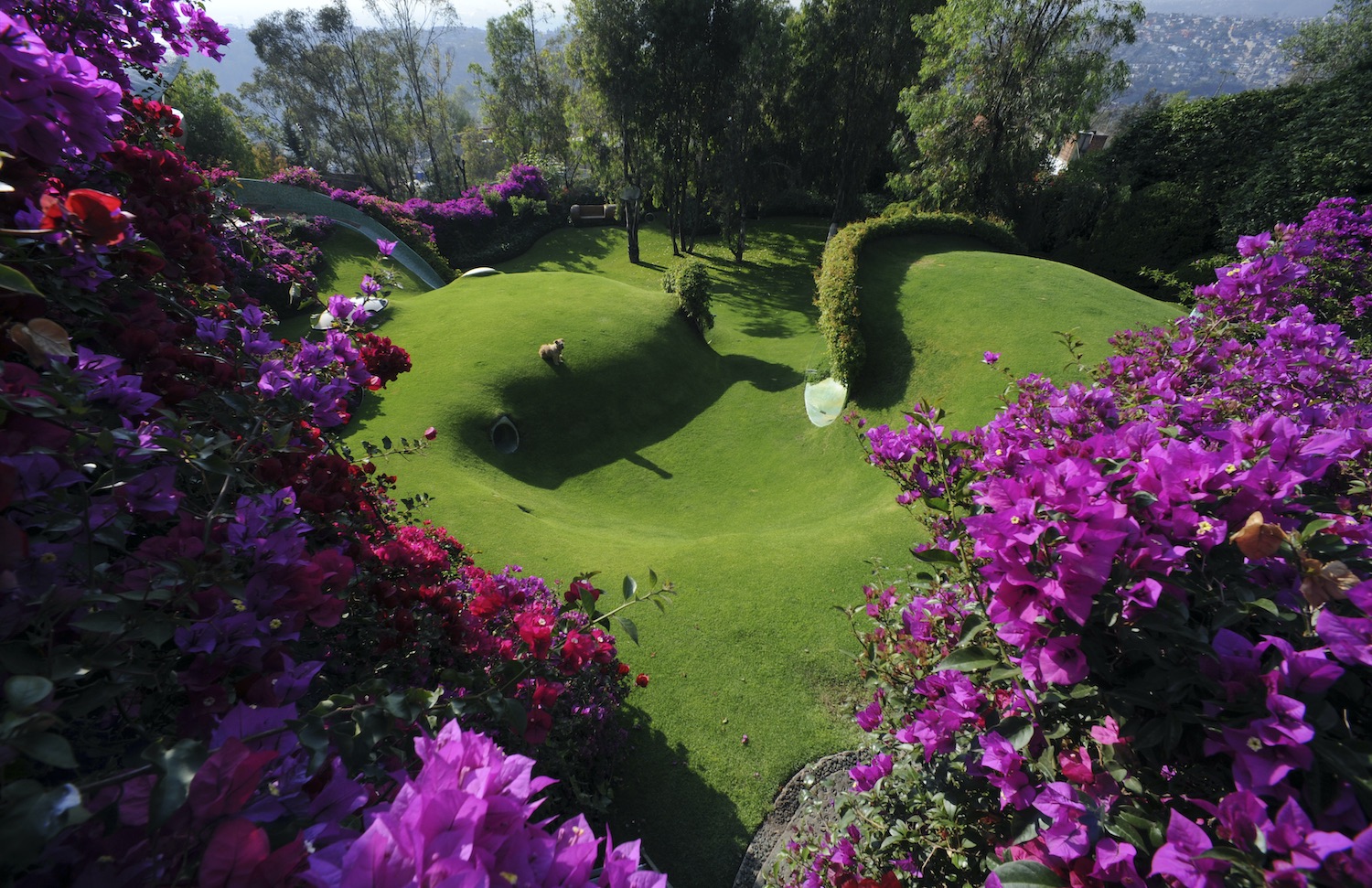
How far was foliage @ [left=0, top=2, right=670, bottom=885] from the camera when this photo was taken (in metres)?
0.91

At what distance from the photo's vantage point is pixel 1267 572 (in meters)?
1.36

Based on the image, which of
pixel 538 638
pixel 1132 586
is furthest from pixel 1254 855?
pixel 538 638

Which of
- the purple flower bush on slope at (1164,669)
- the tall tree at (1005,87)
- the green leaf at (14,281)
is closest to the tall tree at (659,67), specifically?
the tall tree at (1005,87)

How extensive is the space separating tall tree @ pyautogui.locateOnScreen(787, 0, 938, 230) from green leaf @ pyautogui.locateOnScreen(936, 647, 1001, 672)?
69.6 feet

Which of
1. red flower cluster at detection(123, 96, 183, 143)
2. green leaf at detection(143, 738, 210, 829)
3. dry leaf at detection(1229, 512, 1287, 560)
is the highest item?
red flower cluster at detection(123, 96, 183, 143)

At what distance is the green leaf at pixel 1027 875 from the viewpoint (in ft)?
4.07

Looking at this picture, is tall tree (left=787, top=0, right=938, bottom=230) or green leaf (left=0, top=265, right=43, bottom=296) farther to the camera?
tall tree (left=787, top=0, right=938, bottom=230)

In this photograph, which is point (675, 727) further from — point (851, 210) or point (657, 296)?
point (851, 210)

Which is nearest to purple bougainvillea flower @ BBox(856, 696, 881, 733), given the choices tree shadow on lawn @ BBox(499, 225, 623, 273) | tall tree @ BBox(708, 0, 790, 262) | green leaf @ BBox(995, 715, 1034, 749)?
green leaf @ BBox(995, 715, 1034, 749)

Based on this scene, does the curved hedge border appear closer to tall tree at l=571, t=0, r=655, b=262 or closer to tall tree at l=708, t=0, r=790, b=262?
tall tree at l=708, t=0, r=790, b=262

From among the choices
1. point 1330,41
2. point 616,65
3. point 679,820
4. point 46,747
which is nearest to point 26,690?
point 46,747

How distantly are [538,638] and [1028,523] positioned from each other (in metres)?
1.83

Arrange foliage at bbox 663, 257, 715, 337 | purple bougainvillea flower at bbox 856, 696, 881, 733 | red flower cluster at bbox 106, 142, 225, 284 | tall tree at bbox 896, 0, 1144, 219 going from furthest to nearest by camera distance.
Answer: tall tree at bbox 896, 0, 1144, 219 → foliage at bbox 663, 257, 715, 337 → purple bougainvillea flower at bbox 856, 696, 881, 733 → red flower cluster at bbox 106, 142, 225, 284

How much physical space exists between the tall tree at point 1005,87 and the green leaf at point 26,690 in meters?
20.1
